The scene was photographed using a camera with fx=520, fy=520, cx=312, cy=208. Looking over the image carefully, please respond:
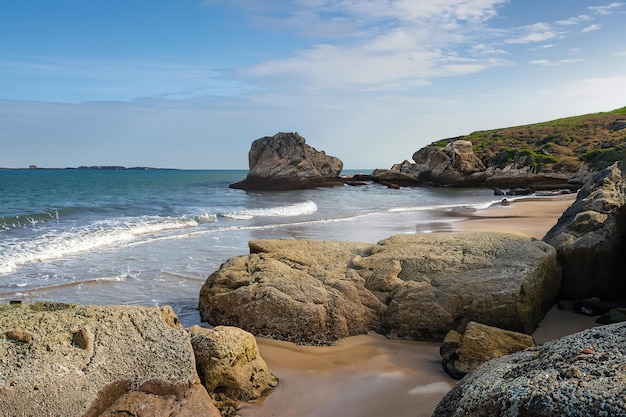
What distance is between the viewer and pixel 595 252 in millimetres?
7707

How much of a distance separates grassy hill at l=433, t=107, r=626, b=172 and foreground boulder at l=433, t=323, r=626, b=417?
40.8 metres

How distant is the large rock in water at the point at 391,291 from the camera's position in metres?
6.77

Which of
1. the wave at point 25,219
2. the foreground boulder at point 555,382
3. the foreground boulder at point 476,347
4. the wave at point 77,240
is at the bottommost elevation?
the foreground boulder at point 476,347

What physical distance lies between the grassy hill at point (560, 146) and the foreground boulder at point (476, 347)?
38.6 meters

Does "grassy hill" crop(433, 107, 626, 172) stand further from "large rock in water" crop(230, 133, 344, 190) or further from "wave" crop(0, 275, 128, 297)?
"wave" crop(0, 275, 128, 297)

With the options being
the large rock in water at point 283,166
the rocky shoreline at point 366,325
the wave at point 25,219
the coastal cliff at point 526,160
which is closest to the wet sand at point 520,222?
the rocky shoreline at point 366,325

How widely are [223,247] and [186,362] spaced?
33.2ft

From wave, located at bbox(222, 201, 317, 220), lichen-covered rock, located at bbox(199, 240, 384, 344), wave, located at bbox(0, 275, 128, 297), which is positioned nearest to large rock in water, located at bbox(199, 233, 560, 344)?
lichen-covered rock, located at bbox(199, 240, 384, 344)

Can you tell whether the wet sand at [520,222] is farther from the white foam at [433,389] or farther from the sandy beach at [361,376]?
the white foam at [433,389]

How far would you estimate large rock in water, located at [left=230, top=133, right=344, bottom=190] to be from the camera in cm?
5503

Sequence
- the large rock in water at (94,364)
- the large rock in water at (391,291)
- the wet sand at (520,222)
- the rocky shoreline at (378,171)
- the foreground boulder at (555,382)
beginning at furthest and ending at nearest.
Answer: the rocky shoreline at (378,171)
the wet sand at (520,222)
the large rock in water at (391,291)
the large rock in water at (94,364)
the foreground boulder at (555,382)

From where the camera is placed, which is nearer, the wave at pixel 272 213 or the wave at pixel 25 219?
the wave at pixel 25 219

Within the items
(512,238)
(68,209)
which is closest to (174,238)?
(512,238)

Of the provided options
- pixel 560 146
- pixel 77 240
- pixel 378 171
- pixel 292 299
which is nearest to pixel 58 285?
pixel 292 299
